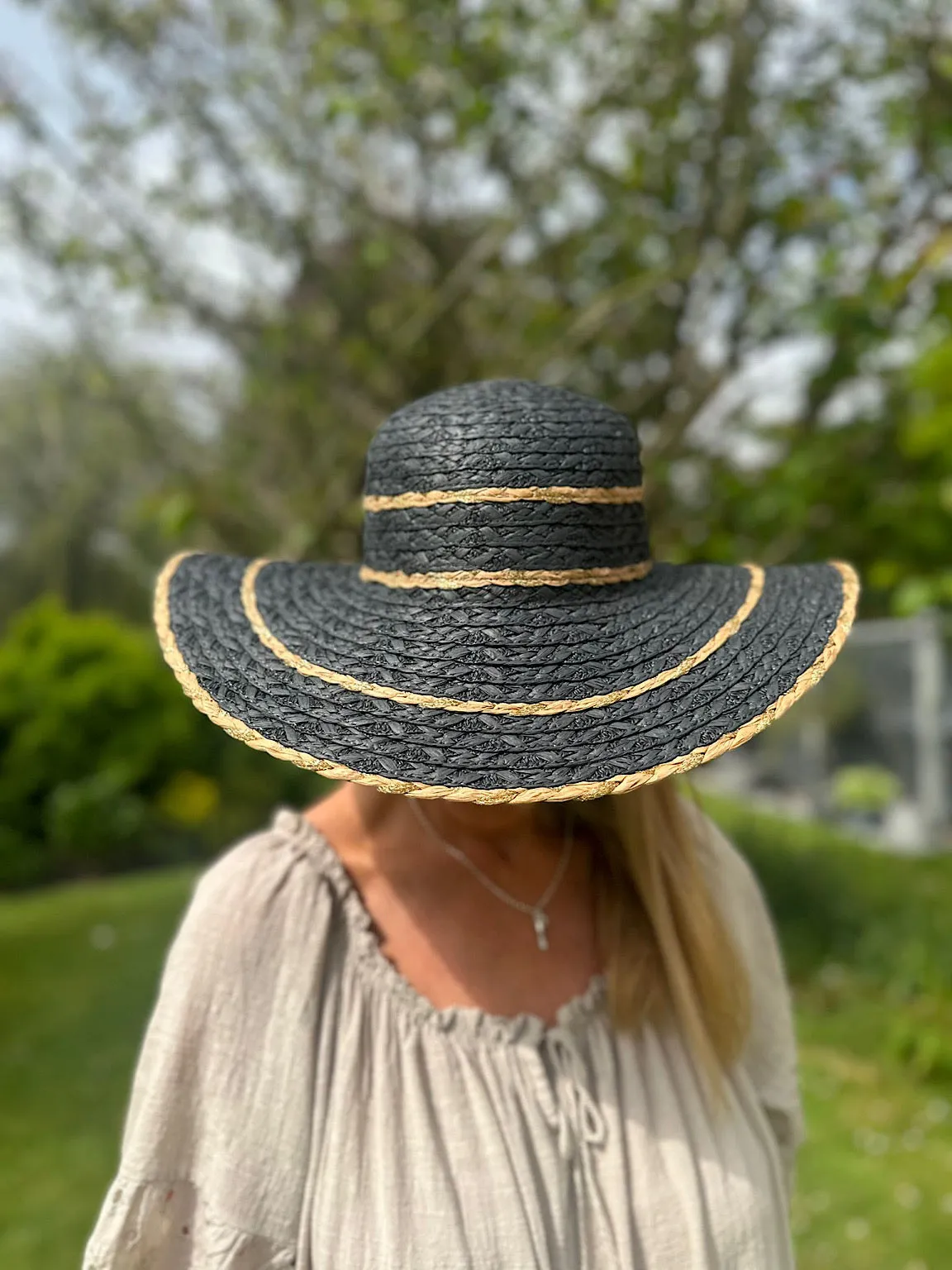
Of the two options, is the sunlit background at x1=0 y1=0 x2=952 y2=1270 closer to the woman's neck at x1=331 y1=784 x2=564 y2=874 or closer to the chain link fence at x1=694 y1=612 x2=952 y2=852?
the chain link fence at x1=694 y1=612 x2=952 y2=852

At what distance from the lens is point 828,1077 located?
3.86 m

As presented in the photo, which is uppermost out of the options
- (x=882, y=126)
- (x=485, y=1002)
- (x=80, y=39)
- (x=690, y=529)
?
(x=80, y=39)

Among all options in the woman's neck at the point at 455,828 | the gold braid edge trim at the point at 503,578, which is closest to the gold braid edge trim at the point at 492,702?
the gold braid edge trim at the point at 503,578

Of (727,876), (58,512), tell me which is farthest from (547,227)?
(58,512)

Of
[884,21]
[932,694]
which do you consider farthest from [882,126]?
[932,694]

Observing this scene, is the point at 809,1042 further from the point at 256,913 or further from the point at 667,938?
the point at 256,913

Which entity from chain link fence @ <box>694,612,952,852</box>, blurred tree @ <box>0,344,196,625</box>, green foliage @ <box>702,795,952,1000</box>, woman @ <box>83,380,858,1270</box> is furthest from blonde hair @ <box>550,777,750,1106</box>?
blurred tree @ <box>0,344,196,625</box>

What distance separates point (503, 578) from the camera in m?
1.12

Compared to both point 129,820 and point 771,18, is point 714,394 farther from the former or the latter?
point 129,820

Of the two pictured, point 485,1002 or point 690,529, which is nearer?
point 485,1002

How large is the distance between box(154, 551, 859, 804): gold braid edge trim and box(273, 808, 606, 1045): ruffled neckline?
0.96 ft

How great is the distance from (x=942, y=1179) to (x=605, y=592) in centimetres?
309

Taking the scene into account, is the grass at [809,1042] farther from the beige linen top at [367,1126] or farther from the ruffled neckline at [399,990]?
the ruffled neckline at [399,990]

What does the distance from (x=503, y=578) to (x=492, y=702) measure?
0.15m
